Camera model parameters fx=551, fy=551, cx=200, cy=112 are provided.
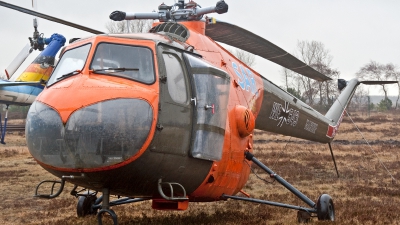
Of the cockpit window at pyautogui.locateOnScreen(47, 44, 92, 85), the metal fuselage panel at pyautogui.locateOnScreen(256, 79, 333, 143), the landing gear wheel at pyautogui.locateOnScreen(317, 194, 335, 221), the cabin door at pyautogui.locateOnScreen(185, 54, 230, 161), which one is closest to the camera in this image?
the cockpit window at pyautogui.locateOnScreen(47, 44, 92, 85)

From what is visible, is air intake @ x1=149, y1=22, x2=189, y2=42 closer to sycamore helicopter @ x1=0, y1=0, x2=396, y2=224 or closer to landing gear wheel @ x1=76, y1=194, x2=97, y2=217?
sycamore helicopter @ x1=0, y1=0, x2=396, y2=224

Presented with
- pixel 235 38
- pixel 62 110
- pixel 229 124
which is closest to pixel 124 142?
pixel 62 110

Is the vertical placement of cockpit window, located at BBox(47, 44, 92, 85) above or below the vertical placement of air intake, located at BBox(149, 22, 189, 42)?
below

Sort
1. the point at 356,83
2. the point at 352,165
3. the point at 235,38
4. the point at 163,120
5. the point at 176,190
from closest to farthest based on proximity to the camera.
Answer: the point at 163,120, the point at 176,190, the point at 235,38, the point at 356,83, the point at 352,165

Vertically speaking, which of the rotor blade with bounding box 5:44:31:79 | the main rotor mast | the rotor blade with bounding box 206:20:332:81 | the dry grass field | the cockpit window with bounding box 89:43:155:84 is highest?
the rotor blade with bounding box 5:44:31:79

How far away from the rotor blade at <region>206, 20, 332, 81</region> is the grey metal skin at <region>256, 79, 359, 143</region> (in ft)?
1.56

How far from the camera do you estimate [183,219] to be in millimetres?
8258

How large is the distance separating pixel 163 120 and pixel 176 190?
1.12 metres

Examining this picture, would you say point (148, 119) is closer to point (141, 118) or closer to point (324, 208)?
point (141, 118)

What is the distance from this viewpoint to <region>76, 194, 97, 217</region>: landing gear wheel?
8.36m

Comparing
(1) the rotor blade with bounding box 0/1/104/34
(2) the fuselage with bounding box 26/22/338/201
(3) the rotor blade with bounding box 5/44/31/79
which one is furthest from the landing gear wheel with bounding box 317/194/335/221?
(3) the rotor blade with bounding box 5/44/31/79

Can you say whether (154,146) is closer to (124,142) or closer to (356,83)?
(124,142)

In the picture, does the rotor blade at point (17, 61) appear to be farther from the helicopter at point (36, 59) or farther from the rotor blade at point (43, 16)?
the rotor blade at point (43, 16)

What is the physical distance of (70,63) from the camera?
6.53 m
